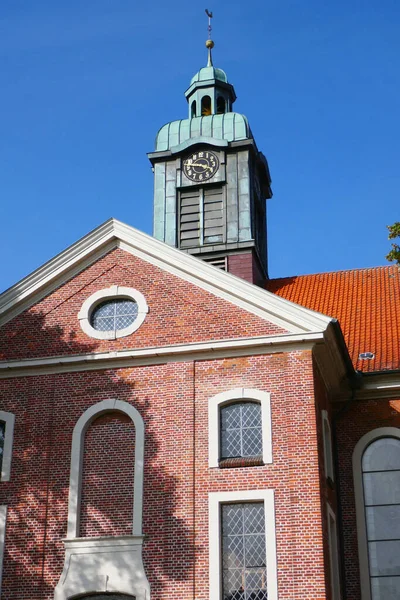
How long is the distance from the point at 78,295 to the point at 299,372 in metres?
5.41

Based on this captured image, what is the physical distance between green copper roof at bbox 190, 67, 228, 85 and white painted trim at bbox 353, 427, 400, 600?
1419 centimetres

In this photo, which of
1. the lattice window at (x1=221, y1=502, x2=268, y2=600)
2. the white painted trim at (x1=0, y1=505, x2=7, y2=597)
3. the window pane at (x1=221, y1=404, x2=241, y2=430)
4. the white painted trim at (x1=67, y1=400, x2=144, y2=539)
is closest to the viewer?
the lattice window at (x1=221, y1=502, x2=268, y2=600)

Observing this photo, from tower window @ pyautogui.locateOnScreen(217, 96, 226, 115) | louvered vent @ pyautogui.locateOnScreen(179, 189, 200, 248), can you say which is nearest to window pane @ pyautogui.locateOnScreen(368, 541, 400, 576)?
louvered vent @ pyautogui.locateOnScreen(179, 189, 200, 248)

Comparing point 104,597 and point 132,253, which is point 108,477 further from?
point 132,253

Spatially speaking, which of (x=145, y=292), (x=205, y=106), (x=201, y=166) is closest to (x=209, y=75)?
(x=205, y=106)

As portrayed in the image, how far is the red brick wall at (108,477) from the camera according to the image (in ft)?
55.8

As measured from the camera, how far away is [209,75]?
2867cm

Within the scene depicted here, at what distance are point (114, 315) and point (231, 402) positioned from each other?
346 centimetres

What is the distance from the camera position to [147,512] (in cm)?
1680

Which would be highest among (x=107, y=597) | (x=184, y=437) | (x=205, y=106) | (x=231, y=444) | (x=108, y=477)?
(x=205, y=106)

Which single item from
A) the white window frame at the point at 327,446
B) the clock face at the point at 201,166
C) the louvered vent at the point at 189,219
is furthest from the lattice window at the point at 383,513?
the clock face at the point at 201,166

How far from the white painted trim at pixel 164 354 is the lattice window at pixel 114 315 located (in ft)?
2.65

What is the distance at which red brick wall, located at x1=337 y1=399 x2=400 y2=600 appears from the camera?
18641mm

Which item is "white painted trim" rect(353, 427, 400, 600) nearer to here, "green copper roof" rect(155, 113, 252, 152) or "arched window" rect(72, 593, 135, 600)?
"arched window" rect(72, 593, 135, 600)
